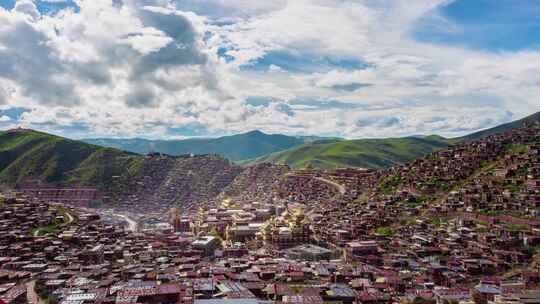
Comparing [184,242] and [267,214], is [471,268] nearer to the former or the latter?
[184,242]

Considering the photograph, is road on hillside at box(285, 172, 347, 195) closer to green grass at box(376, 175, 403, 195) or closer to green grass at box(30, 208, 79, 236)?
green grass at box(376, 175, 403, 195)

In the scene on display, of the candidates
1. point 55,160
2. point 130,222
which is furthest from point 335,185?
point 55,160

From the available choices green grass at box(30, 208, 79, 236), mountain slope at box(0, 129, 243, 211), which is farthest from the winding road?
mountain slope at box(0, 129, 243, 211)

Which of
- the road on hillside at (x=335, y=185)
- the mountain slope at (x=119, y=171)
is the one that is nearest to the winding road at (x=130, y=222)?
the mountain slope at (x=119, y=171)

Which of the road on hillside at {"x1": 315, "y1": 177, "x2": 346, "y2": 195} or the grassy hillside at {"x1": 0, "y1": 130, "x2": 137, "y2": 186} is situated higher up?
the grassy hillside at {"x1": 0, "y1": 130, "x2": 137, "y2": 186}

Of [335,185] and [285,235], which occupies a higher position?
[335,185]

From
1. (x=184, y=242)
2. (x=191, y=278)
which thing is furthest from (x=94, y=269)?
(x=184, y=242)

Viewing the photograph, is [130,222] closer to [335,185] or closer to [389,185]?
[335,185]

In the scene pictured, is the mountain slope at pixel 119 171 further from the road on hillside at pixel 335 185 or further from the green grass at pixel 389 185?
the green grass at pixel 389 185
